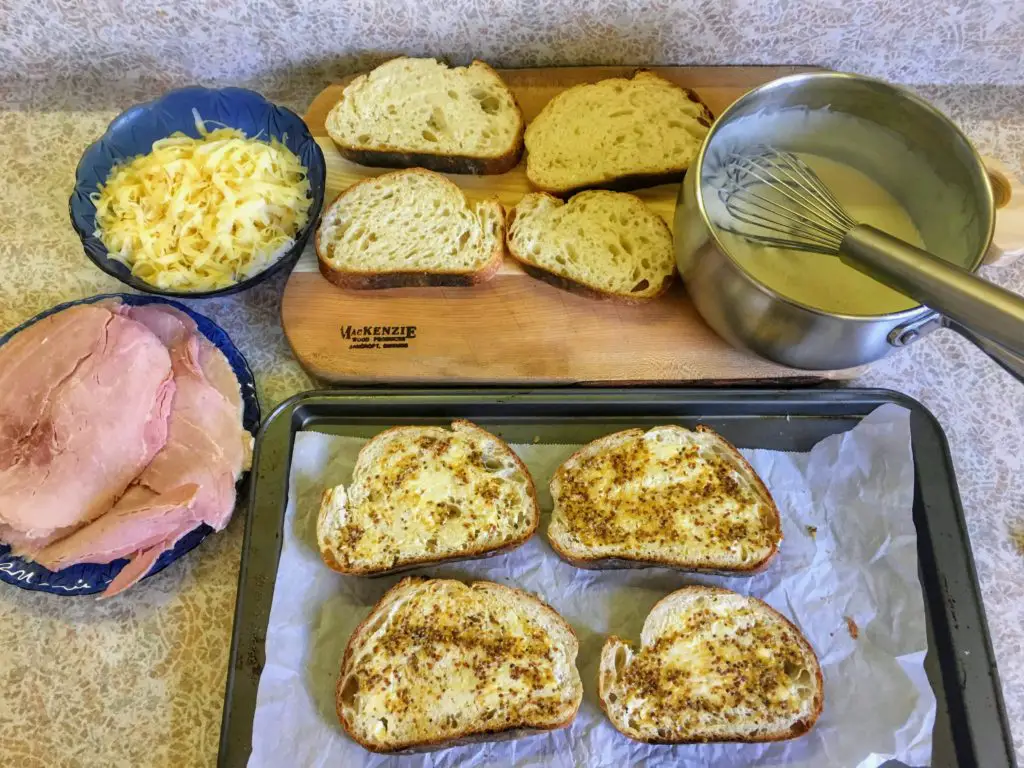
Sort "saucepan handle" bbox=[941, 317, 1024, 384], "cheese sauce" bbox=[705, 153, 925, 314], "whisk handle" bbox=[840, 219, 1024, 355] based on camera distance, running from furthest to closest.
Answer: "cheese sauce" bbox=[705, 153, 925, 314] → "saucepan handle" bbox=[941, 317, 1024, 384] → "whisk handle" bbox=[840, 219, 1024, 355]

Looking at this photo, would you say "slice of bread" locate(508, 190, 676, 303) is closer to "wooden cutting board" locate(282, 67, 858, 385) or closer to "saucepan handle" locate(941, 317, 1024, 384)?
"wooden cutting board" locate(282, 67, 858, 385)

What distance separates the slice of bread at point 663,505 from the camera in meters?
1.50

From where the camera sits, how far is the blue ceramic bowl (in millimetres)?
1698

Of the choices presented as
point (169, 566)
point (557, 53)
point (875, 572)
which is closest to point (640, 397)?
point (875, 572)

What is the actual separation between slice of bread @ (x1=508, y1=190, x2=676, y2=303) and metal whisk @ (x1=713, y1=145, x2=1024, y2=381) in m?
0.20

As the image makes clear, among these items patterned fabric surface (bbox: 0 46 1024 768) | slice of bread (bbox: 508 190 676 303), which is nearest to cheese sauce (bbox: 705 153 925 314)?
slice of bread (bbox: 508 190 676 303)

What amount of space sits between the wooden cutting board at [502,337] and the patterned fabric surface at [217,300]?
0.13m

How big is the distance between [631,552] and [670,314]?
22.0 inches

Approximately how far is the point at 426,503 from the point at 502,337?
41 centimetres

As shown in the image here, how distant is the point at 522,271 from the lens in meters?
1.76

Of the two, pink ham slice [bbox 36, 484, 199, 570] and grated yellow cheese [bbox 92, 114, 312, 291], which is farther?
grated yellow cheese [bbox 92, 114, 312, 291]

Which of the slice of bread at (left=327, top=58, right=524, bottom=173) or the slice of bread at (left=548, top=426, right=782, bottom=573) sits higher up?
the slice of bread at (left=327, top=58, right=524, bottom=173)

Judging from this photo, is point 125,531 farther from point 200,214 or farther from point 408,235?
point 408,235

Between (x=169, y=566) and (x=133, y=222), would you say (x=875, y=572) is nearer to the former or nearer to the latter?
(x=169, y=566)
